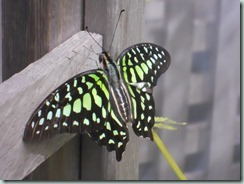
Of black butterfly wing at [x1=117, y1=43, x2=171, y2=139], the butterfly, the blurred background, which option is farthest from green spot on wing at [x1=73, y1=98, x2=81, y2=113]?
the blurred background

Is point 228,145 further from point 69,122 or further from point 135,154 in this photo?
point 69,122

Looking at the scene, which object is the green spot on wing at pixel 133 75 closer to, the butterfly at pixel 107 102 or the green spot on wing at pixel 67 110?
the butterfly at pixel 107 102

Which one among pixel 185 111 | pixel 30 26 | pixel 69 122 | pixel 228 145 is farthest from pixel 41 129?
pixel 228 145

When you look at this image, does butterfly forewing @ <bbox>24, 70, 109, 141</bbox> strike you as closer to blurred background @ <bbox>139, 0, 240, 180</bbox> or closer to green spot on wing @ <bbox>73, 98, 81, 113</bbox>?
green spot on wing @ <bbox>73, 98, 81, 113</bbox>

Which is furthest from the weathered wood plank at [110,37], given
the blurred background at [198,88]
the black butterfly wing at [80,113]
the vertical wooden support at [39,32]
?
the blurred background at [198,88]

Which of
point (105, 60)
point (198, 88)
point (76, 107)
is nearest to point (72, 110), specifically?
point (76, 107)

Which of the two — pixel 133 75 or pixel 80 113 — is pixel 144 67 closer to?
pixel 133 75
